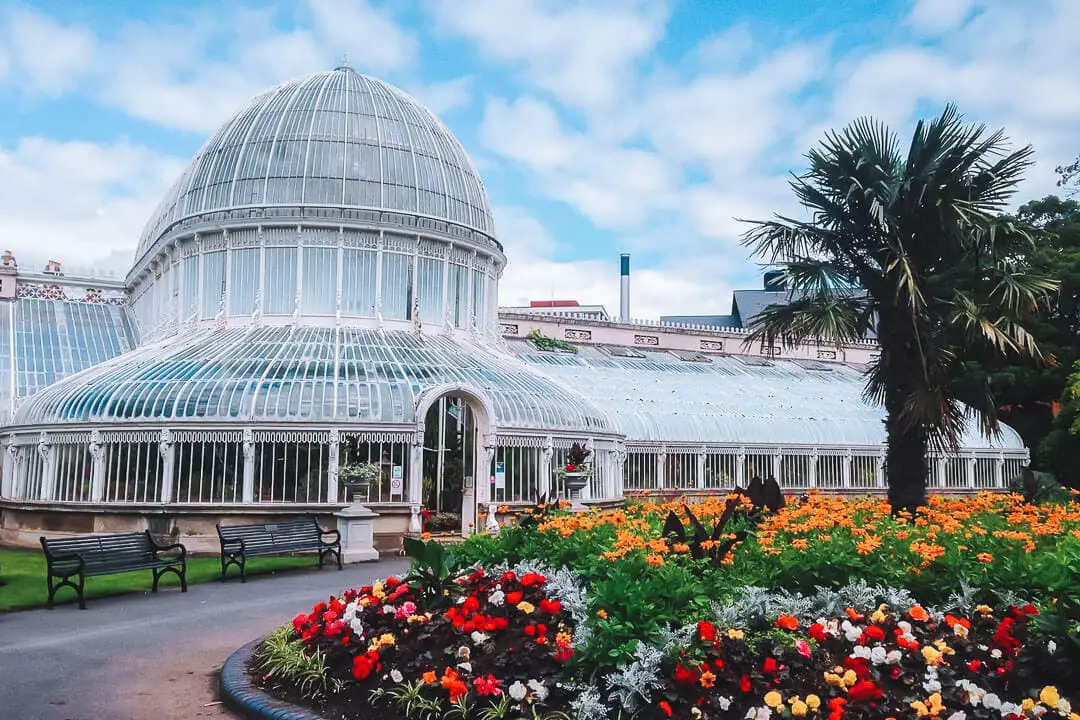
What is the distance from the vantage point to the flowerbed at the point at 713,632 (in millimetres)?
6113

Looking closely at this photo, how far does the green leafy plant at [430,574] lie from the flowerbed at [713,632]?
23mm

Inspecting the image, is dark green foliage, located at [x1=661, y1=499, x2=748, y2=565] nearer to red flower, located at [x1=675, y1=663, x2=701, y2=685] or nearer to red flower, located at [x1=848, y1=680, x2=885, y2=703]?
red flower, located at [x1=675, y1=663, x2=701, y2=685]

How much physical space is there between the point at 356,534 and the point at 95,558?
5997mm

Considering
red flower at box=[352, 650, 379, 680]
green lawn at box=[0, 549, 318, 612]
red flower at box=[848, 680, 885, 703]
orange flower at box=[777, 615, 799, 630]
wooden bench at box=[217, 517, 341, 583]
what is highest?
orange flower at box=[777, 615, 799, 630]

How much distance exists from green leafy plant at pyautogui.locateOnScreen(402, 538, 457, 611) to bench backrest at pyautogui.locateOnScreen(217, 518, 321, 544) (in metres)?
9.03

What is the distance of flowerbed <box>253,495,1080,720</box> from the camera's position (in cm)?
611

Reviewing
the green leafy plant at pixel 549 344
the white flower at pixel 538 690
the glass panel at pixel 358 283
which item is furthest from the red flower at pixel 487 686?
the green leafy plant at pixel 549 344

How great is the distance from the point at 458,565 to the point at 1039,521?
6.91 m

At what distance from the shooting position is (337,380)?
2217cm

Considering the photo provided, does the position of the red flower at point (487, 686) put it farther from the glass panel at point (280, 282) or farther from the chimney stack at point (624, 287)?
the chimney stack at point (624, 287)

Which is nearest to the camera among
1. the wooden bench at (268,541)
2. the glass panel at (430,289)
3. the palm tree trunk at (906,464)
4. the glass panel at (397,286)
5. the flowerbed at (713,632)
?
the flowerbed at (713,632)

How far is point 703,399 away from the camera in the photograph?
33.3m

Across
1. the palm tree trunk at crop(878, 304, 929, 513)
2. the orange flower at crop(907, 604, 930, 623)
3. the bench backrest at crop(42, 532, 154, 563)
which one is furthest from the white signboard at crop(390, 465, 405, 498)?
the orange flower at crop(907, 604, 930, 623)

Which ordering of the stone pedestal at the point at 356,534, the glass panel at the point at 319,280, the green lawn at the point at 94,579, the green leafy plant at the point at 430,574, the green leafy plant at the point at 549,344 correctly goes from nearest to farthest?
the green leafy plant at the point at 430,574
the green lawn at the point at 94,579
the stone pedestal at the point at 356,534
the glass panel at the point at 319,280
the green leafy plant at the point at 549,344
